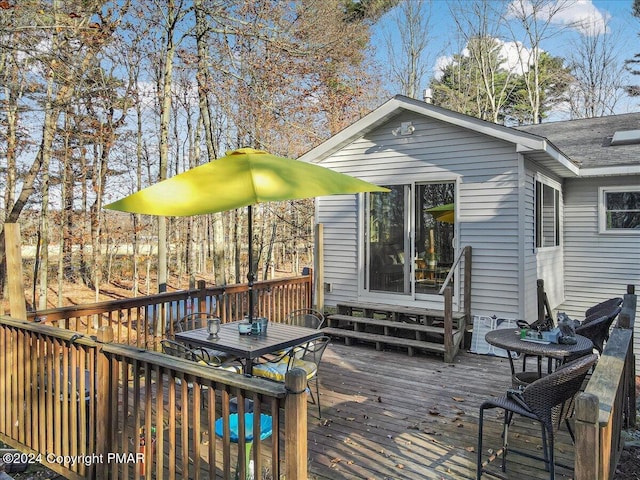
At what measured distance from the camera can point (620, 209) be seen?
860 centimetres

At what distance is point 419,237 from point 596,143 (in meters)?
5.14

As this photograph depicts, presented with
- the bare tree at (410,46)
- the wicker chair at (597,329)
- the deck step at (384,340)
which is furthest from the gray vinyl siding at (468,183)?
the bare tree at (410,46)

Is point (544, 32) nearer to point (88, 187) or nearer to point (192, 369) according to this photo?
point (88, 187)

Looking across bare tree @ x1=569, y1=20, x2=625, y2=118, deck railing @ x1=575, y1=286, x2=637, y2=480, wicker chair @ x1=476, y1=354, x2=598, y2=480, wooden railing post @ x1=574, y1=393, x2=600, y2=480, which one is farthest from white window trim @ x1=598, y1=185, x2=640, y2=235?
bare tree @ x1=569, y1=20, x2=625, y2=118

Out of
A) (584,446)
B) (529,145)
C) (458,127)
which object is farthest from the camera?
(458,127)

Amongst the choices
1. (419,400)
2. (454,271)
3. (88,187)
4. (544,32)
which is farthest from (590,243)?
(544,32)

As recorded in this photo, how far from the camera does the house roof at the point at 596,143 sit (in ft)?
26.4

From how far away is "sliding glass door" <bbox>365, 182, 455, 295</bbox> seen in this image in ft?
23.2

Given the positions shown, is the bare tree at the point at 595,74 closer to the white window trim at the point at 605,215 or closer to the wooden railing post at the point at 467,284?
the white window trim at the point at 605,215

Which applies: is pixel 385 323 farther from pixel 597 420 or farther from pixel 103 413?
pixel 597 420

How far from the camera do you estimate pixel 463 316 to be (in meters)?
6.48

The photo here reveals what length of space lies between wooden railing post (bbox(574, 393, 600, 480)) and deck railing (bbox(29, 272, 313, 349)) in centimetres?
401

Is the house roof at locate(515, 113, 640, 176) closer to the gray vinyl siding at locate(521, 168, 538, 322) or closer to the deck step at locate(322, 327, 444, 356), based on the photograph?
the gray vinyl siding at locate(521, 168, 538, 322)

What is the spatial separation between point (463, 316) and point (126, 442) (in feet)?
16.4
